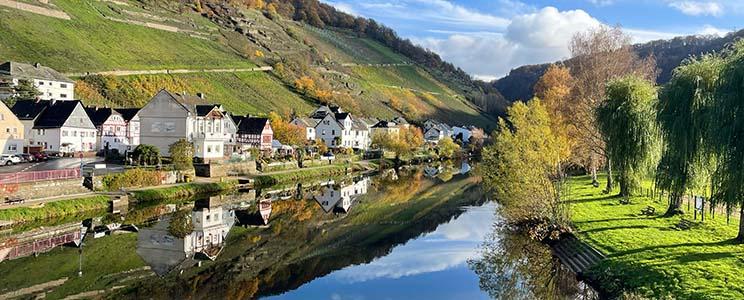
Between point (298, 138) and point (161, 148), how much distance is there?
2609 centimetres

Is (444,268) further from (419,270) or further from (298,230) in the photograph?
(298,230)

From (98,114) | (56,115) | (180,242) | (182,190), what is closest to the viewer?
(180,242)

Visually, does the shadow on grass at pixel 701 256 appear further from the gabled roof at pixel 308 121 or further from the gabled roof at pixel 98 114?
the gabled roof at pixel 308 121

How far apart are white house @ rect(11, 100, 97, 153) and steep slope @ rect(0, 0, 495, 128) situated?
57.9 ft

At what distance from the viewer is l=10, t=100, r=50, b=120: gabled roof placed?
56.3 metres

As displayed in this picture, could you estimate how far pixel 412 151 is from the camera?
Answer: 323 feet

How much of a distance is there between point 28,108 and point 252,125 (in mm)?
26967

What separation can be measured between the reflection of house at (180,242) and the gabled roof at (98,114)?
1298 inches

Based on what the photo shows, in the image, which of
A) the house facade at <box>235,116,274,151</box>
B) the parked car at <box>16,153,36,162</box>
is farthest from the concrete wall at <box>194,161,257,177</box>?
the house facade at <box>235,116,274,151</box>

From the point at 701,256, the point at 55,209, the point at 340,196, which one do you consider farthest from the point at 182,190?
the point at 701,256

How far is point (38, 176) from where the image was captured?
34.1 m

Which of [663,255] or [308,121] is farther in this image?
[308,121]

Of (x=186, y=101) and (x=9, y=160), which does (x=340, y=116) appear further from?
(x=9, y=160)

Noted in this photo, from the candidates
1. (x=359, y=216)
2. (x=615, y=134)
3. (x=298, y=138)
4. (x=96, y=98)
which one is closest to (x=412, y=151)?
(x=298, y=138)
